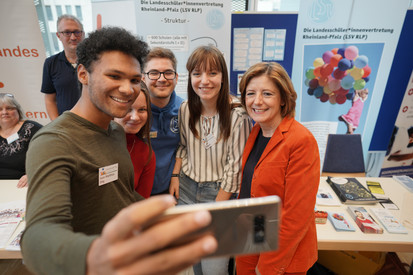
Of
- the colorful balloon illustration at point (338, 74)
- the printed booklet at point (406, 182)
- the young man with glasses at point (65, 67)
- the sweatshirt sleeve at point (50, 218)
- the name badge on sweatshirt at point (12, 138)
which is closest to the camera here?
the sweatshirt sleeve at point (50, 218)

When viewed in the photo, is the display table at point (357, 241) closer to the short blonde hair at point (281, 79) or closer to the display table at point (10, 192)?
the display table at point (10, 192)

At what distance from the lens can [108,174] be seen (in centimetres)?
88

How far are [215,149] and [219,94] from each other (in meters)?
0.43

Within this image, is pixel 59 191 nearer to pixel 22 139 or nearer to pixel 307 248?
pixel 307 248

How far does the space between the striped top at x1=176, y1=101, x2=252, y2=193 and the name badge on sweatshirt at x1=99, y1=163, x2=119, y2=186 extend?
909 mm

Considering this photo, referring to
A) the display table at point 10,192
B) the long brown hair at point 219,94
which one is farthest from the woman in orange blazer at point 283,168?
the display table at point 10,192

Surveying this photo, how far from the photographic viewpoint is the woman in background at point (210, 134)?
159 cm

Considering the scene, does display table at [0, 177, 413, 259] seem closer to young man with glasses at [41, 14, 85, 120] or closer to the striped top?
the striped top

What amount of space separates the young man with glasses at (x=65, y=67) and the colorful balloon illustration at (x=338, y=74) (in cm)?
301

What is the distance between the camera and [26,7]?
9.21 ft

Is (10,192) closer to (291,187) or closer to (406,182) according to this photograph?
(291,187)

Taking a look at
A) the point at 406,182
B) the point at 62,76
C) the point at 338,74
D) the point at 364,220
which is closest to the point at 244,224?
the point at 364,220

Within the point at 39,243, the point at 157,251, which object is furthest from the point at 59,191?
the point at 157,251

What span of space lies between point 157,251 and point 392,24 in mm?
3949
